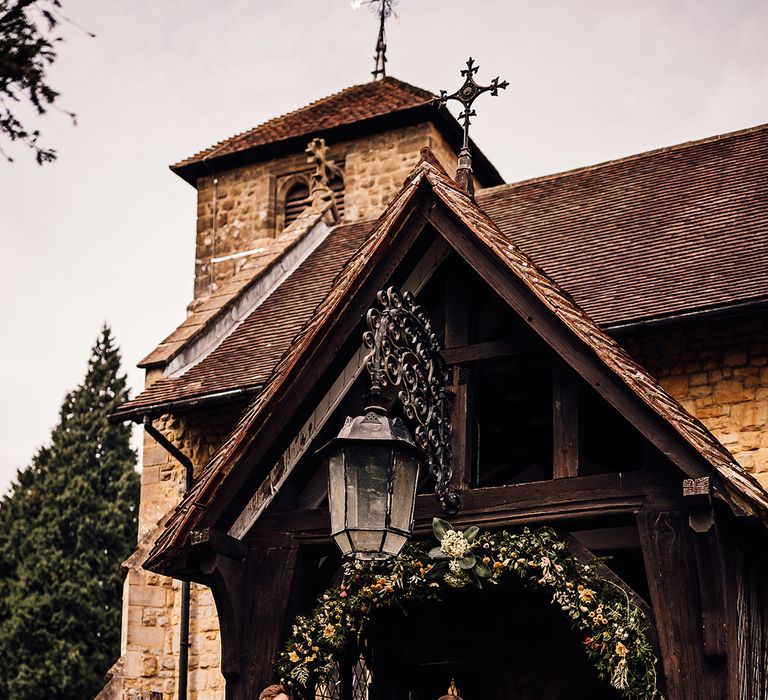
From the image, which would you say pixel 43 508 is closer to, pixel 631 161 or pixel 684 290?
pixel 631 161

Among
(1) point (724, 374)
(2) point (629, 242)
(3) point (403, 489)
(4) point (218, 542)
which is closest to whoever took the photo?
(3) point (403, 489)

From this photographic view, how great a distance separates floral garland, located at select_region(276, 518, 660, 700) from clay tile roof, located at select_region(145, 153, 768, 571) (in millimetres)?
946

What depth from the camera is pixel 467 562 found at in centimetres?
766

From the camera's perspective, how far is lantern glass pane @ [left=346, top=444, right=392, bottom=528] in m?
6.96

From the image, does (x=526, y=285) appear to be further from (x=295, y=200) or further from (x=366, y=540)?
(x=295, y=200)

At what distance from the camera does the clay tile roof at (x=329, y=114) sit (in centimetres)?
2109

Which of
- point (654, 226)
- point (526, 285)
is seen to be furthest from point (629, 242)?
point (526, 285)

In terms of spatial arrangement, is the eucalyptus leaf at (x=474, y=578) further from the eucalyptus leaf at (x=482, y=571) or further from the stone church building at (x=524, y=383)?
the stone church building at (x=524, y=383)

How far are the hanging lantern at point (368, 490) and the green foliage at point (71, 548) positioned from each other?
74.7 ft

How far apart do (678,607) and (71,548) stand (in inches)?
1000

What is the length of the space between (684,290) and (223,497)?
15.0 ft

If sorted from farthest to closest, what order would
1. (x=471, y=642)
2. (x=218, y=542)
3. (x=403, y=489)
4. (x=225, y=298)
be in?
(x=225, y=298) < (x=471, y=642) < (x=218, y=542) < (x=403, y=489)

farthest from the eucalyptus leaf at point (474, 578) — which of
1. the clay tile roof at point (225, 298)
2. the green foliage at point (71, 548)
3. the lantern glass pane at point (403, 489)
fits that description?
the green foliage at point (71, 548)

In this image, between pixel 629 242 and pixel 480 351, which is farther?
pixel 629 242
